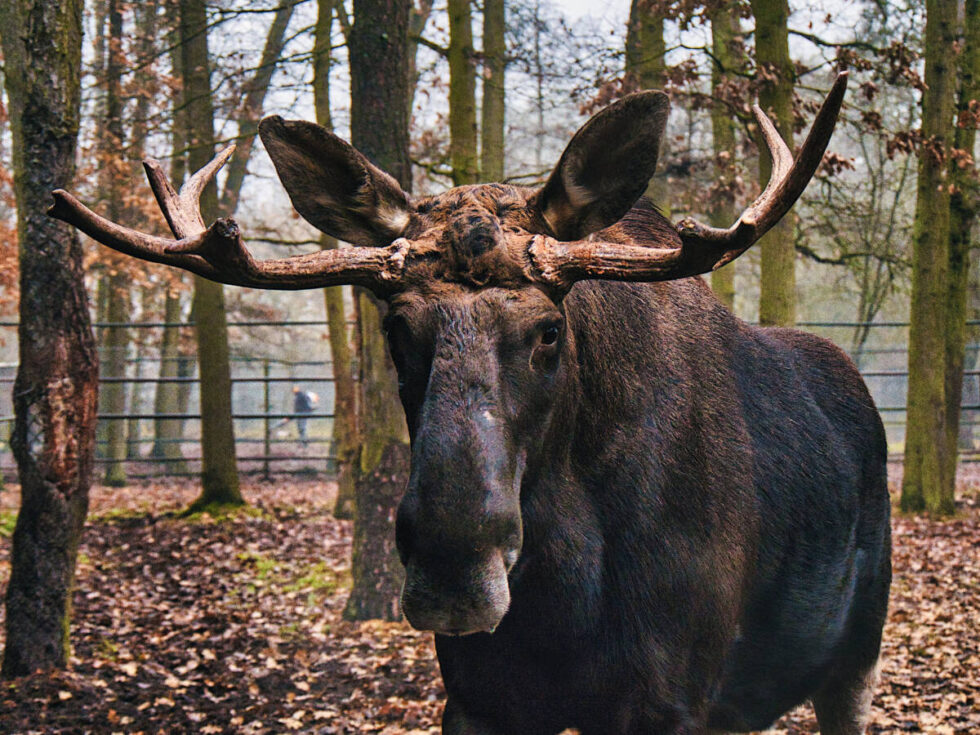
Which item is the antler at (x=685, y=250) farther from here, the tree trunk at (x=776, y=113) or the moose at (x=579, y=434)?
the tree trunk at (x=776, y=113)

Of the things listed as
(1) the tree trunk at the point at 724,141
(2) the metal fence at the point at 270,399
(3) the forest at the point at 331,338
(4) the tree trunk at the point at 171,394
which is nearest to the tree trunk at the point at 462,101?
(3) the forest at the point at 331,338

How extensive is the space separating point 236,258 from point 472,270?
654 mm

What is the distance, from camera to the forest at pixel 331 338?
541 centimetres

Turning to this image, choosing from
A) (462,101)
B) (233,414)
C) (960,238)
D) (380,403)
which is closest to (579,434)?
(380,403)

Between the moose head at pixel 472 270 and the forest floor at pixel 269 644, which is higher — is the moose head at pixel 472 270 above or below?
above

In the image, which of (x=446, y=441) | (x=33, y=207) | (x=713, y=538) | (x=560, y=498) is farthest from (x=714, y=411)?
(x=33, y=207)

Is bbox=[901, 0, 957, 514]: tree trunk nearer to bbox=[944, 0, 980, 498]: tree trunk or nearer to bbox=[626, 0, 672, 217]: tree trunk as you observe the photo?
bbox=[944, 0, 980, 498]: tree trunk

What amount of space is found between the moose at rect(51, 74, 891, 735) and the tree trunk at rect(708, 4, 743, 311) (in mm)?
6286

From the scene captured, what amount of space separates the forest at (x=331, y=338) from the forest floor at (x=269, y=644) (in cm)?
3

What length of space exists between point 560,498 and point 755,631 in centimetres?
102

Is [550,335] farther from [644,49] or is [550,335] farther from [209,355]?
[209,355]

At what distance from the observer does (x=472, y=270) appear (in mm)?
2551

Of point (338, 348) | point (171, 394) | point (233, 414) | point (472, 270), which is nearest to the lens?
point (472, 270)

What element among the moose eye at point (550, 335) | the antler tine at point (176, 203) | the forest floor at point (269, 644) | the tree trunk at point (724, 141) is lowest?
the forest floor at point (269, 644)
